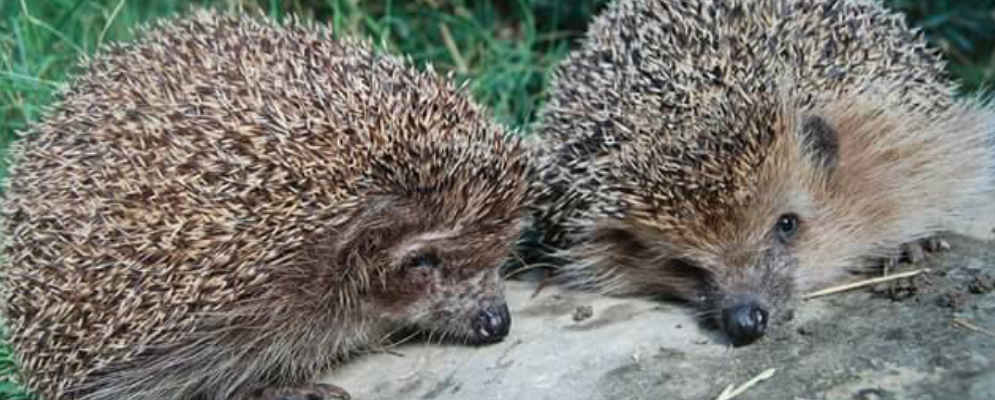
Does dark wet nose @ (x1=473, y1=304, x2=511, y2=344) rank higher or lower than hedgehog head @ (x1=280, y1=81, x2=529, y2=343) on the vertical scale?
lower

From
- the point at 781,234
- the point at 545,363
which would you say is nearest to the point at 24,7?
the point at 545,363

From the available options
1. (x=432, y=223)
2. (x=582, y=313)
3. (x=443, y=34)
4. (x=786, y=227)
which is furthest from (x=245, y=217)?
(x=443, y=34)

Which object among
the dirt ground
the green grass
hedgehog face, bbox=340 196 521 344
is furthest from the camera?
the green grass

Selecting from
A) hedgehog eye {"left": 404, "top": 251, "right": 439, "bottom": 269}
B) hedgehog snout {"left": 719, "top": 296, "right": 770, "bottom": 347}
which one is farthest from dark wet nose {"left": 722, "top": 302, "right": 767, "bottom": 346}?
hedgehog eye {"left": 404, "top": 251, "right": 439, "bottom": 269}

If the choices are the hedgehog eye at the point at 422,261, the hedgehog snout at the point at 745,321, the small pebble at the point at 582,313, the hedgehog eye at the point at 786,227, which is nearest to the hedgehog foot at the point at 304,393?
the hedgehog eye at the point at 422,261

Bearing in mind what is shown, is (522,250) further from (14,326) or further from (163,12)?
(163,12)

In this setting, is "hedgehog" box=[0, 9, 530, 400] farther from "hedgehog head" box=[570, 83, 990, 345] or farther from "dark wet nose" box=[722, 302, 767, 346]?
"dark wet nose" box=[722, 302, 767, 346]

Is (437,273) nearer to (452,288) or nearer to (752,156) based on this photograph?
(452,288)

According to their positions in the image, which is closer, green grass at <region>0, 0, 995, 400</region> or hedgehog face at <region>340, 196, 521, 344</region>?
hedgehog face at <region>340, 196, 521, 344</region>
